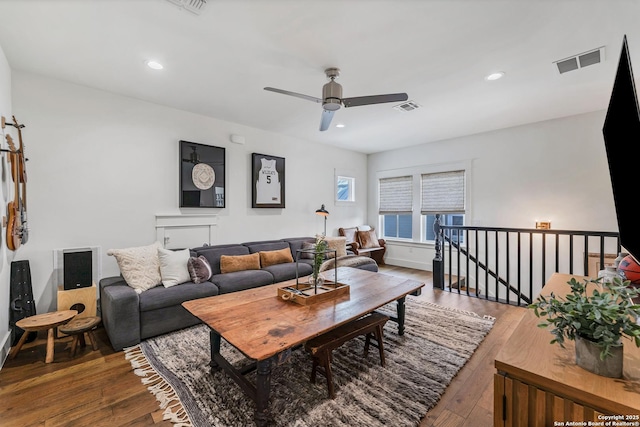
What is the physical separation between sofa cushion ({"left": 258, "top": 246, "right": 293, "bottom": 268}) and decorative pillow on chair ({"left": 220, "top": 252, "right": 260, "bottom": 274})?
0.42 feet

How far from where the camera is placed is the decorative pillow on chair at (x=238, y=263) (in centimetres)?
369

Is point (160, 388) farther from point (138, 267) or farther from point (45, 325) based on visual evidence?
point (138, 267)

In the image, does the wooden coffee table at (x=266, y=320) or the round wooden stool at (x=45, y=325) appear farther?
the round wooden stool at (x=45, y=325)

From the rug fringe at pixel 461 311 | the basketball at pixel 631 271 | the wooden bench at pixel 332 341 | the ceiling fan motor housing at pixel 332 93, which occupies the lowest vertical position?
the rug fringe at pixel 461 311

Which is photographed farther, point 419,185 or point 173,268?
point 419,185

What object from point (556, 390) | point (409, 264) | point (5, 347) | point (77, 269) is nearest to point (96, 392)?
point (5, 347)

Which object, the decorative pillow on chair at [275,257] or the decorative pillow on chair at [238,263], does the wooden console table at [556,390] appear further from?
the decorative pillow on chair at [275,257]

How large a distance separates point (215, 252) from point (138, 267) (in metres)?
0.99

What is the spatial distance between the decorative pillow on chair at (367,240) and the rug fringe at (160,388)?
15.0 feet

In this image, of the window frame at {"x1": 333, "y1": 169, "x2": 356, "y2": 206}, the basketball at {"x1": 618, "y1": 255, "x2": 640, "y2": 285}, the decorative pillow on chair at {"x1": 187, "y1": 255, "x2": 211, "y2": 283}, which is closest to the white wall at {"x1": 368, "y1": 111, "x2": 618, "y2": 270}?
the window frame at {"x1": 333, "y1": 169, "x2": 356, "y2": 206}

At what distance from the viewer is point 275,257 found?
4203mm

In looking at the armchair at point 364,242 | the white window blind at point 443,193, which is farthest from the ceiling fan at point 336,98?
the armchair at point 364,242

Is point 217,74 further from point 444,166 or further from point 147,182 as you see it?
point 444,166

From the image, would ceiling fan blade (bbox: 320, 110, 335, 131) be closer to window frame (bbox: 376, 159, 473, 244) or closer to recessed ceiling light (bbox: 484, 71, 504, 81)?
recessed ceiling light (bbox: 484, 71, 504, 81)
